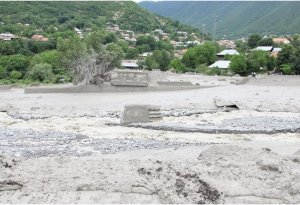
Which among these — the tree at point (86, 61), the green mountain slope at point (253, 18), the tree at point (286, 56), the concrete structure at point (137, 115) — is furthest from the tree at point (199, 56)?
the green mountain slope at point (253, 18)

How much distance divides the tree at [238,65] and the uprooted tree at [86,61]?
1332 centimetres

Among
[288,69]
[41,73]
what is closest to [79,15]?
[41,73]

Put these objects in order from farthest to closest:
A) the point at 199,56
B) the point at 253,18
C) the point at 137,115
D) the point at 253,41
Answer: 1. the point at 253,18
2. the point at 253,41
3. the point at 199,56
4. the point at 137,115

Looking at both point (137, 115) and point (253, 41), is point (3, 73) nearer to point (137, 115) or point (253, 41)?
point (137, 115)

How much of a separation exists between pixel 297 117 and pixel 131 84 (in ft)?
36.0

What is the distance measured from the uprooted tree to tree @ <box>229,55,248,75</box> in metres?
13.3

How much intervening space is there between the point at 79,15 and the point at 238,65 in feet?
197

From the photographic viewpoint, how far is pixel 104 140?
15375 mm

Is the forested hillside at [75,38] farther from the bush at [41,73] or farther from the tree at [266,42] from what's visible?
the tree at [266,42]

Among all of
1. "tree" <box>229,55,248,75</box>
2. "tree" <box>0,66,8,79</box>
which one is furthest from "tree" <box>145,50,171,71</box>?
"tree" <box>0,66,8,79</box>

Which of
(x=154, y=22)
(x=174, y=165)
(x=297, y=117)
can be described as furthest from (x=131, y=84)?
(x=154, y=22)

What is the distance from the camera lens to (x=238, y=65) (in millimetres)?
42031

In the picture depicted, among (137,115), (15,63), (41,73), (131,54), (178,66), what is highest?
(131,54)

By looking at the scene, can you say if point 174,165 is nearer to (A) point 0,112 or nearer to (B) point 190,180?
(B) point 190,180
